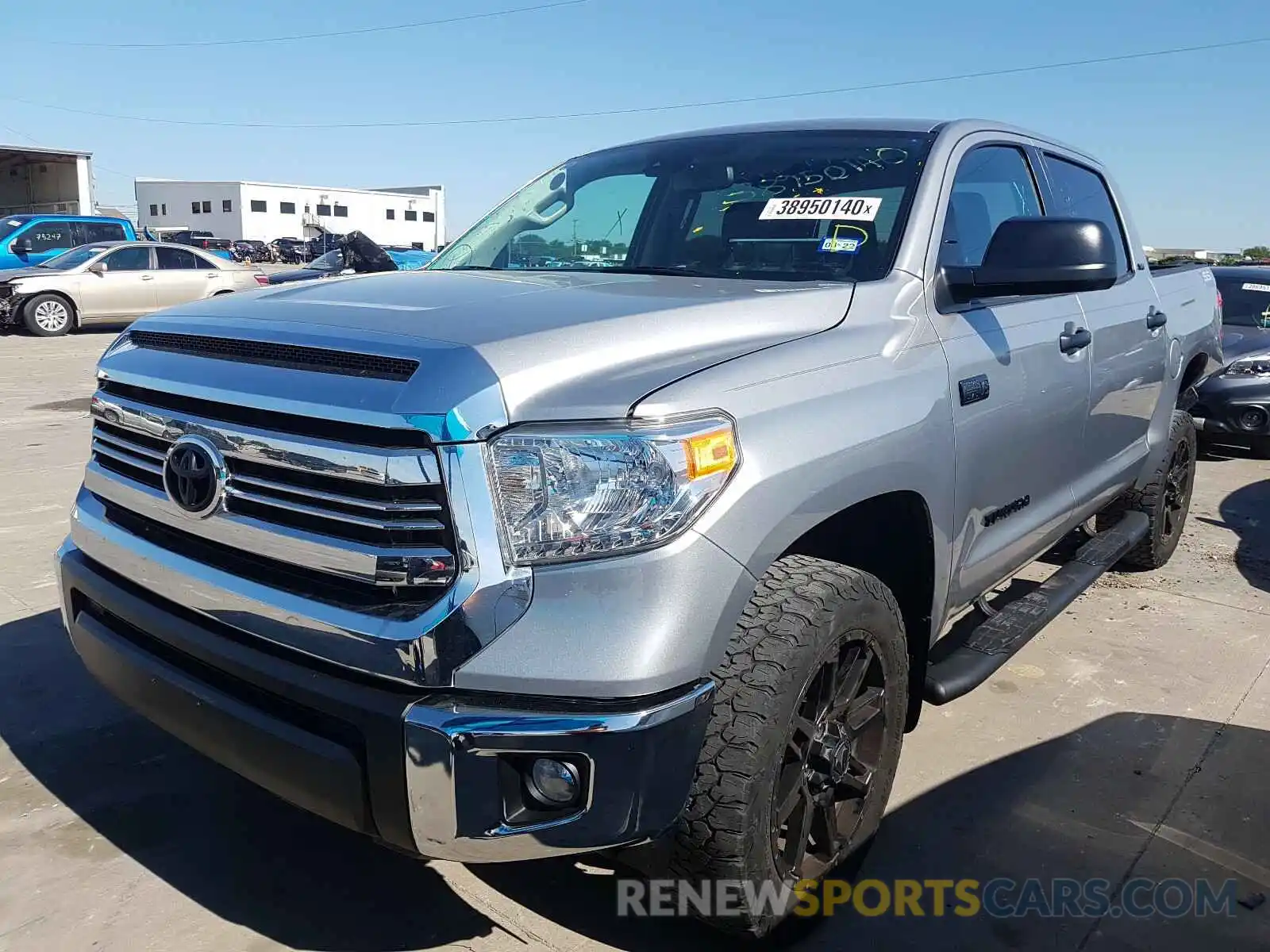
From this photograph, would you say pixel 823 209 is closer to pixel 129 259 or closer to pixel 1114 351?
pixel 1114 351

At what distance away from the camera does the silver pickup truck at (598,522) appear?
1.82 metres

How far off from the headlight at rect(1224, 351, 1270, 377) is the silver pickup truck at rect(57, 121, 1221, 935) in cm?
609

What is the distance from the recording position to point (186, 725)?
2.19 metres

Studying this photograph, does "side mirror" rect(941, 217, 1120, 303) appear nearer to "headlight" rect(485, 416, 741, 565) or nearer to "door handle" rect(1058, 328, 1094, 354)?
"door handle" rect(1058, 328, 1094, 354)

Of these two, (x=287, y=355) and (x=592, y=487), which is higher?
(x=287, y=355)

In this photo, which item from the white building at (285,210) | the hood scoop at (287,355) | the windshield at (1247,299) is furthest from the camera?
the white building at (285,210)

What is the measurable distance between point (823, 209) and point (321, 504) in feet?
5.68

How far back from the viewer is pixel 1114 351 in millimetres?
3859

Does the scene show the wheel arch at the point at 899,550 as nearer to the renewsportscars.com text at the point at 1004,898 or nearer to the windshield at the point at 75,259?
the renewsportscars.com text at the point at 1004,898

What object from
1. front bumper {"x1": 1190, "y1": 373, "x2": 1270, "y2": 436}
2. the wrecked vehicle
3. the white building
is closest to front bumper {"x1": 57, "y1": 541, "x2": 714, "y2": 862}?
the wrecked vehicle

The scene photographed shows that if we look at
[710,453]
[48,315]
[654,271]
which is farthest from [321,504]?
[48,315]

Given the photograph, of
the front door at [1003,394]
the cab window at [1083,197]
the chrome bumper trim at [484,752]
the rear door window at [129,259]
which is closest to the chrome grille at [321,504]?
the chrome bumper trim at [484,752]

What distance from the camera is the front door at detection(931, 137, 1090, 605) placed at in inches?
110

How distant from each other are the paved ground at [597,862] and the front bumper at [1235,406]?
4.27 metres
